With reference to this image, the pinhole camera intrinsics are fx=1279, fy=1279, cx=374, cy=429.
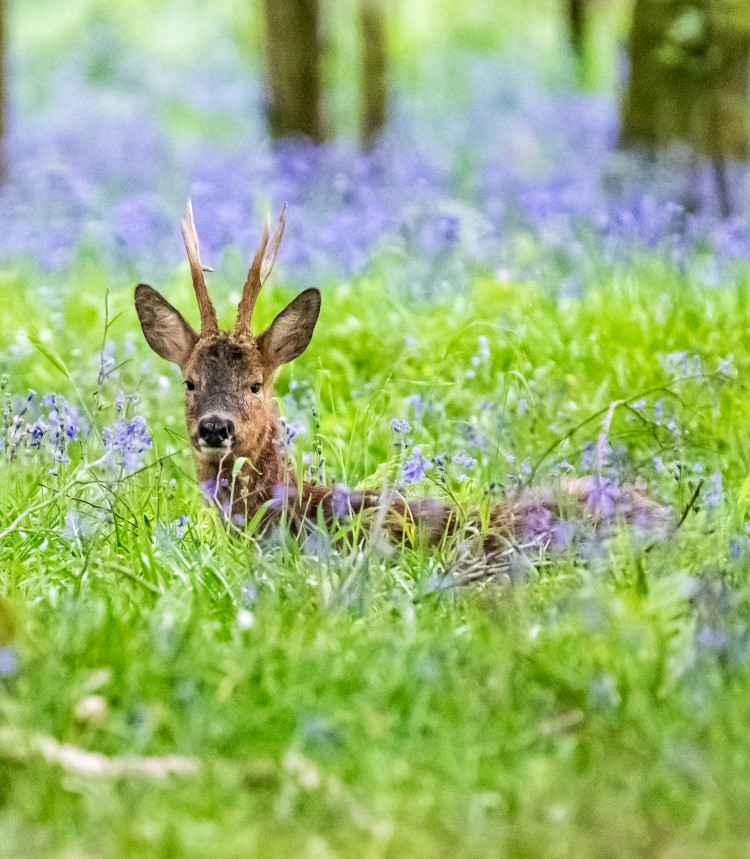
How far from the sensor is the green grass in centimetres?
253

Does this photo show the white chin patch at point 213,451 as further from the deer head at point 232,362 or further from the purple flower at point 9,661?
the purple flower at point 9,661

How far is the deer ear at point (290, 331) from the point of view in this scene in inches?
176

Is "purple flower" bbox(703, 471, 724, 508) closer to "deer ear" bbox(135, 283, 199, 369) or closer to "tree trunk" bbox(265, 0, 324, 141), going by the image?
"deer ear" bbox(135, 283, 199, 369)

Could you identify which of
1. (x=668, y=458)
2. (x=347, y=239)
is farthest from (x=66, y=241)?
(x=668, y=458)

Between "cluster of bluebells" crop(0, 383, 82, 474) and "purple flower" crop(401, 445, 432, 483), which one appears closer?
"purple flower" crop(401, 445, 432, 483)

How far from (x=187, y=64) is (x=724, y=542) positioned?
2363 cm

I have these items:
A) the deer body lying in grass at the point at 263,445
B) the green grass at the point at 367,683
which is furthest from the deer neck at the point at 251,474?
the green grass at the point at 367,683

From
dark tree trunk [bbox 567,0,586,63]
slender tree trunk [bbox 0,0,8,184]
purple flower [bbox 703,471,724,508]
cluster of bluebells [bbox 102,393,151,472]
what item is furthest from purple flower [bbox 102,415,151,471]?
dark tree trunk [bbox 567,0,586,63]

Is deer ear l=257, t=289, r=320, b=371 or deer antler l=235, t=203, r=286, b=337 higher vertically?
deer antler l=235, t=203, r=286, b=337

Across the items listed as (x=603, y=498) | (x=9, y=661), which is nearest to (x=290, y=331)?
(x=603, y=498)

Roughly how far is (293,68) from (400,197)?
2.84 meters

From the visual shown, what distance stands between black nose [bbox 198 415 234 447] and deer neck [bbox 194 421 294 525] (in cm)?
12

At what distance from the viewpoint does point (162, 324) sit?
4594mm

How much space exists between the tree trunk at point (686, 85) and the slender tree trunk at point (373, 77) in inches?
180
